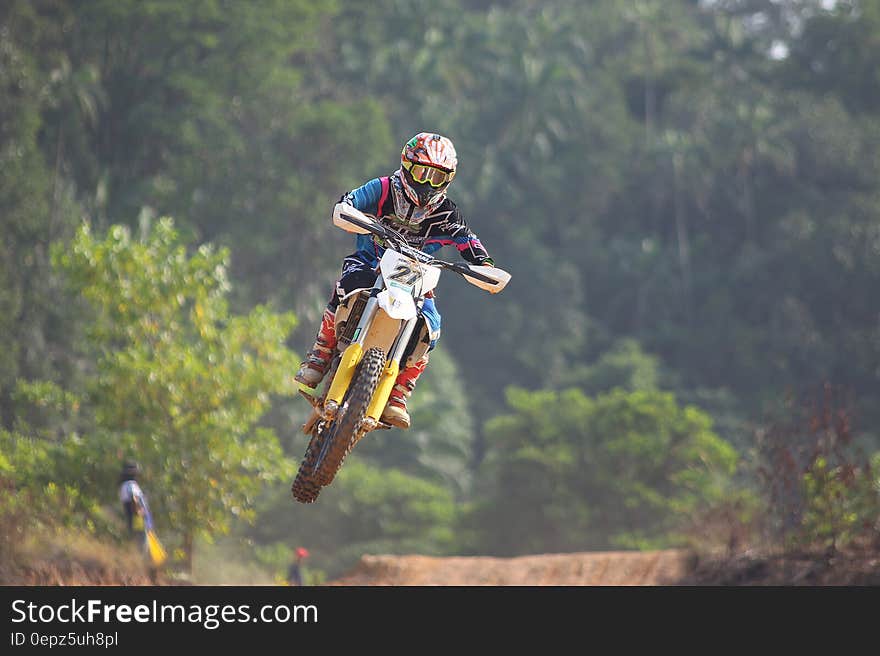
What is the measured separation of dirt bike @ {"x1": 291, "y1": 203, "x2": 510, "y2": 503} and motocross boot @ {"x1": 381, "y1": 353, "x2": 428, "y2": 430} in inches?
3.4

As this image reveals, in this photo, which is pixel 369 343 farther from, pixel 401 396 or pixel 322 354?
pixel 322 354

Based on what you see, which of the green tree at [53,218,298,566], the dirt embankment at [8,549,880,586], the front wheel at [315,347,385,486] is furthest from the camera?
the green tree at [53,218,298,566]

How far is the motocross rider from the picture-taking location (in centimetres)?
1191

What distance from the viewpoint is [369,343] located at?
466 inches

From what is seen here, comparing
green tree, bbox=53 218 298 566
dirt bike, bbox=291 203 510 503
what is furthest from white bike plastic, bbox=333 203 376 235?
green tree, bbox=53 218 298 566

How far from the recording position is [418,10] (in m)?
62.8

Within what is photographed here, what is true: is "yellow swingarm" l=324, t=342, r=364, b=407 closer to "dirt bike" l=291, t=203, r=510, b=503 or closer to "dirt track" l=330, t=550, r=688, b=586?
"dirt bike" l=291, t=203, r=510, b=503

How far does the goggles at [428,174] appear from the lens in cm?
1191

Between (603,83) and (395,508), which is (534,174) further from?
(395,508)

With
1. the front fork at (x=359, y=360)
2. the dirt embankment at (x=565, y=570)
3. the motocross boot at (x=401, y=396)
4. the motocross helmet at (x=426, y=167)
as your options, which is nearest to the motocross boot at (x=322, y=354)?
the front fork at (x=359, y=360)

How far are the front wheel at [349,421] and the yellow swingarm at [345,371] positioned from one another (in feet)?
0.16
